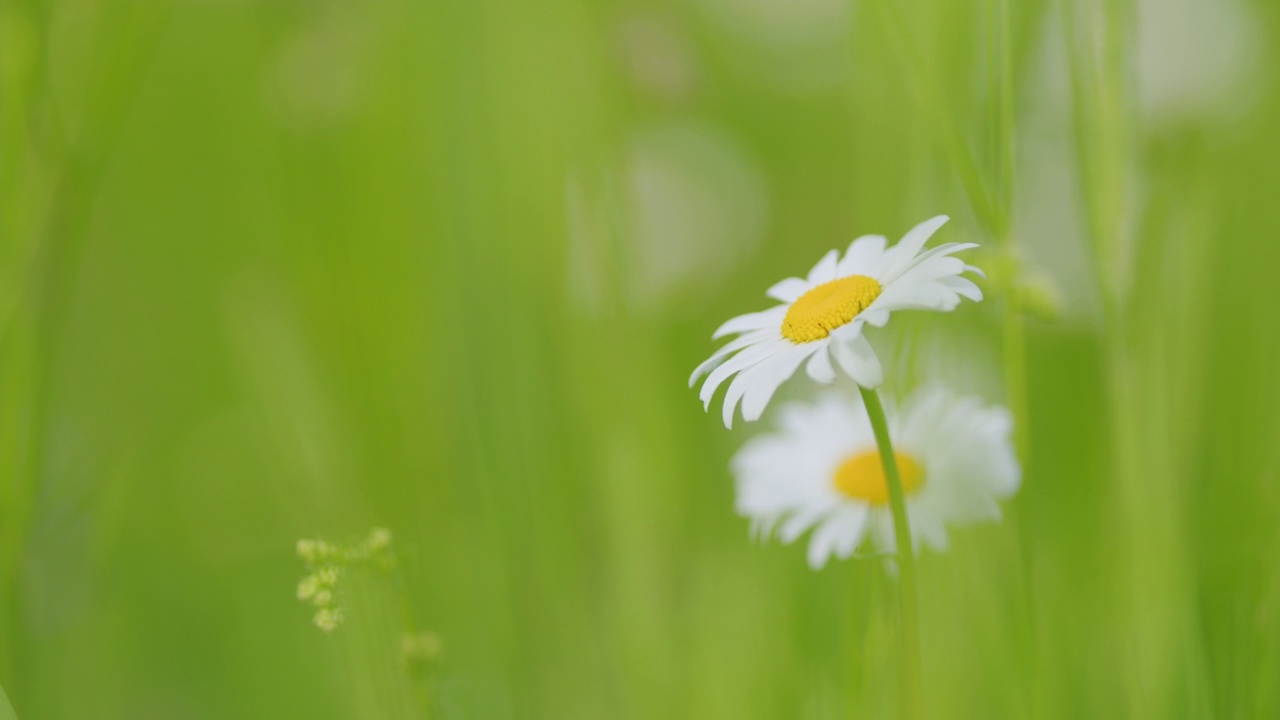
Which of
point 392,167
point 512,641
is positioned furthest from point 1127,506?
point 392,167

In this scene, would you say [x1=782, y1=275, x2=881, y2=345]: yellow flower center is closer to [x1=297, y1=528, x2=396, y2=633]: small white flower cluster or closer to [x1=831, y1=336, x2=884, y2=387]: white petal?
[x1=831, y1=336, x2=884, y2=387]: white petal

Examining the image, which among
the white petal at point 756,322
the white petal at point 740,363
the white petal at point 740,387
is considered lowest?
the white petal at point 740,387

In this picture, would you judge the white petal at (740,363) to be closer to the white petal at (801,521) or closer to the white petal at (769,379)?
the white petal at (769,379)

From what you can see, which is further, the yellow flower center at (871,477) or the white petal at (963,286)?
the yellow flower center at (871,477)

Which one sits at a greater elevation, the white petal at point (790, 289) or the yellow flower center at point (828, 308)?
the white petal at point (790, 289)

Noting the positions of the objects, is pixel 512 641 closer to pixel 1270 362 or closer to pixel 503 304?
pixel 503 304

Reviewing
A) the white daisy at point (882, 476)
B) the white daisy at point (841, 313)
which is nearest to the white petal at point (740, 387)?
the white daisy at point (841, 313)
